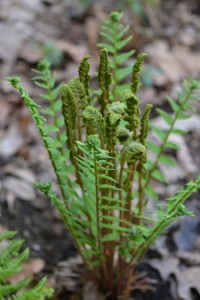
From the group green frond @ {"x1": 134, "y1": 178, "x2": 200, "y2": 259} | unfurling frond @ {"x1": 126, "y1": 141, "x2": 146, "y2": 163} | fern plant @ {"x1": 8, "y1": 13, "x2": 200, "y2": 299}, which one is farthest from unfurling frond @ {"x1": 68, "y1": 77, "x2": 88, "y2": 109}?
green frond @ {"x1": 134, "y1": 178, "x2": 200, "y2": 259}

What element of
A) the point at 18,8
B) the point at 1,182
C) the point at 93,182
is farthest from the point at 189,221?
the point at 18,8

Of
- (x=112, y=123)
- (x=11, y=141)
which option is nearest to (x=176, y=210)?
(x=112, y=123)

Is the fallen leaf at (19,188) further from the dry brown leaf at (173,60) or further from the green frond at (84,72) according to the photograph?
the dry brown leaf at (173,60)

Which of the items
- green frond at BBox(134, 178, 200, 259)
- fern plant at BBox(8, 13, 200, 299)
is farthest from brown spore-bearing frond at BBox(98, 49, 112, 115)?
green frond at BBox(134, 178, 200, 259)

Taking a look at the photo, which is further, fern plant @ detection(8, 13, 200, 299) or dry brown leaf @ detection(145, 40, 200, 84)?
dry brown leaf @ detection(145, 40, 200, 84)

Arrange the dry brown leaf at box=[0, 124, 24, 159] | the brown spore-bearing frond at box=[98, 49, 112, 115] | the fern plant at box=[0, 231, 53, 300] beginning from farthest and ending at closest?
the dry brown leaf at box=[0, 124, 24, 159] → the brown spore-bearing frond at box=[98, 49, 112, 115] → the fern plant at box=[0, 231, 53, 300]

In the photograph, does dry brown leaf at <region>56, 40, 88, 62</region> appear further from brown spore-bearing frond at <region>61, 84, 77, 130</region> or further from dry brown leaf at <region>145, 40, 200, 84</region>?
brown spore-bearing frond at <region>61, 84, 77, 130</region>

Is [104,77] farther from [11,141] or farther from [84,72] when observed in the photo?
[11,141]

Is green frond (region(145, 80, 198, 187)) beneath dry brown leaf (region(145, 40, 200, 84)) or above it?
beneath

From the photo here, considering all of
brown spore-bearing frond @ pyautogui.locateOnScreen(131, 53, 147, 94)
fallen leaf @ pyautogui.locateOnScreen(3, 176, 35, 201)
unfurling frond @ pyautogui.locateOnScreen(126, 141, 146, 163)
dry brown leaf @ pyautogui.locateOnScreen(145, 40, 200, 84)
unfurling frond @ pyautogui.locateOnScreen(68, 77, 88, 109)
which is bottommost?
fallen leaf @ pyautogui.locateOnScreen(3, 176, 35, 201)

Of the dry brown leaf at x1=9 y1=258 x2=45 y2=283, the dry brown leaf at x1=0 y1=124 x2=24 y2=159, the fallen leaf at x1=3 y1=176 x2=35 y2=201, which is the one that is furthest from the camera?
the dry brown leaf at x1=0 y1=124 x2=24 y2=159

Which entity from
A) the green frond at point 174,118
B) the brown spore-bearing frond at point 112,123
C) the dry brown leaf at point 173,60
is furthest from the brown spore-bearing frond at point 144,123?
the dry brown leaf at point 173,60

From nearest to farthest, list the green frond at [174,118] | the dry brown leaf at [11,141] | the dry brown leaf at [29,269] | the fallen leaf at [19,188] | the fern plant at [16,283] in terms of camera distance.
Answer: the fern plant at [16,283]
the green frond at [174,118]
the dry brown leaf at [29,269]
the fallen leaf at [19,188]
the dry brown leaf at [11,141]
